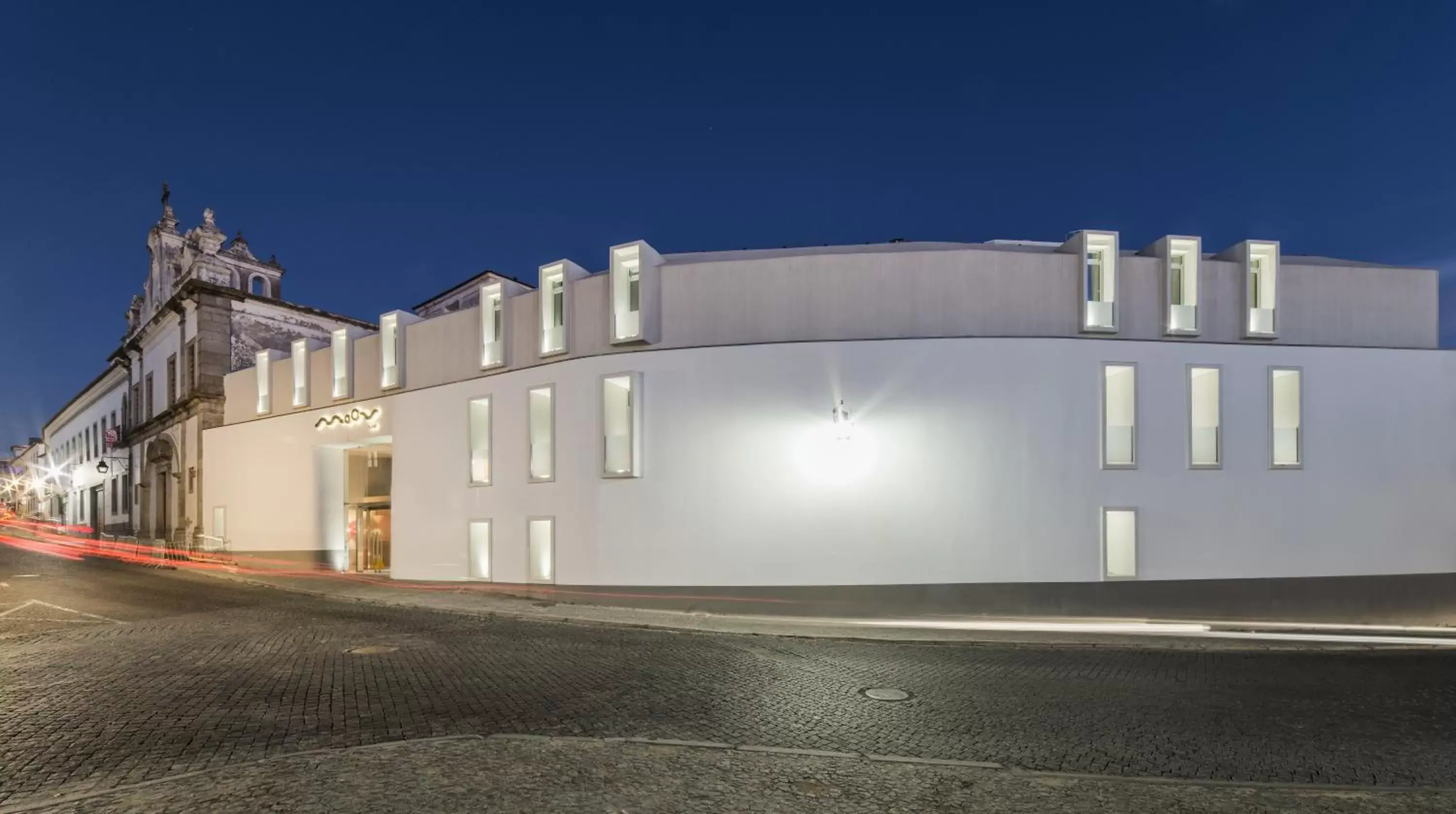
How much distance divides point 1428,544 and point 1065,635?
1137cm

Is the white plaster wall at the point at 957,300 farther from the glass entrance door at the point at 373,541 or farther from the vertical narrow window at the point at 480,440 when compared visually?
the glass entrance door at the point at 373,541

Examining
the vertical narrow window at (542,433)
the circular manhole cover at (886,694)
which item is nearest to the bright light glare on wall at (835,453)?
the vertical narrow window at (542,433)

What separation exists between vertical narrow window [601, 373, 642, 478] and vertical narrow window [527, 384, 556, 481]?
5.11 feet

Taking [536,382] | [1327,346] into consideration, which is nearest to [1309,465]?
[1327,346]

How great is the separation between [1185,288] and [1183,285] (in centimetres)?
11

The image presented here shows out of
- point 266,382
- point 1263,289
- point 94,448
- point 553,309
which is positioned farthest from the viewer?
point 94,448

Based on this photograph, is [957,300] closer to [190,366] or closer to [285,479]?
[285,479]

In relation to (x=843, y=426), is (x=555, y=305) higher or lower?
higher

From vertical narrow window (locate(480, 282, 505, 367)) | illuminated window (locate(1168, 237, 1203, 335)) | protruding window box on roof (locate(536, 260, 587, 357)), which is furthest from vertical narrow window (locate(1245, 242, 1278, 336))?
vertical narrow window (locate(480, 282, 505, 367))

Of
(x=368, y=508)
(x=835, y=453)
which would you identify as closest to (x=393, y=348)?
(x=368, y=508)

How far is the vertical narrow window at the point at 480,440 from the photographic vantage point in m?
20.8

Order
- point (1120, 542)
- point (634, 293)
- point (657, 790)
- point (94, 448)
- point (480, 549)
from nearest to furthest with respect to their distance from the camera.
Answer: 1. point (657, 790)
2. point (1120, 542)
3. point (634, 293)
4. point (480, 549)
5. point (94, 448)

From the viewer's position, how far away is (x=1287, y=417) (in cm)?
1850

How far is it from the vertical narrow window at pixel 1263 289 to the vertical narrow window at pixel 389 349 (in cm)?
Result: 2336
